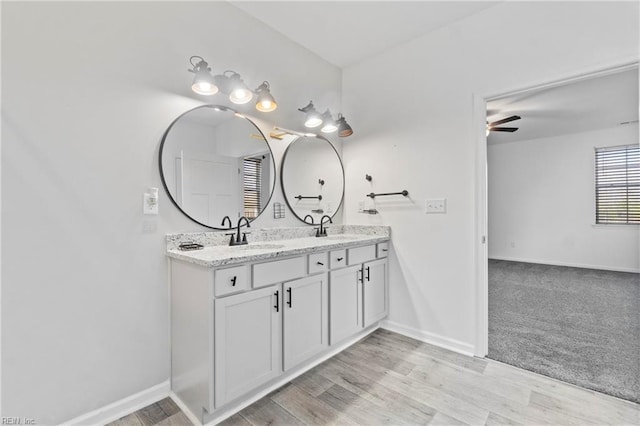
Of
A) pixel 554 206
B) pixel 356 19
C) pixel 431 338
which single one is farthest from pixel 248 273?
pixel 554 206

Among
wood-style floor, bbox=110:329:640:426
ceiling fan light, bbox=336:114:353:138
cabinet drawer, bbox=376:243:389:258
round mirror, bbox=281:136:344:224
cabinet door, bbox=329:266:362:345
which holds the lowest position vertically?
wood-style floor, bbox=110:329:640:426

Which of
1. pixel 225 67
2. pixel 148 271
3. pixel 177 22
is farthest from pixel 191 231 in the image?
pixel 177 22

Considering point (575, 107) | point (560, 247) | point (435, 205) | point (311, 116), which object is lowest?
point (560, 247)

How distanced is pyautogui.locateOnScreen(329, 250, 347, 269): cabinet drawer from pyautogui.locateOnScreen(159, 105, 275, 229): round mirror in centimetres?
70

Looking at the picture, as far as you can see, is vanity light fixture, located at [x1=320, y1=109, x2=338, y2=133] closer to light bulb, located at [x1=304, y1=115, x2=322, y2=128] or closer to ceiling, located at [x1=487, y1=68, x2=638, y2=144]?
light bulb, located at [x1=304, y1=115, x2=322, y2=128]

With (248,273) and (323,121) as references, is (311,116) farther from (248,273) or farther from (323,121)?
(248,273)

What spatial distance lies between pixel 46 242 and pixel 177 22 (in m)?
1.53

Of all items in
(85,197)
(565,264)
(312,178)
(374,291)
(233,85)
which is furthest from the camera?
(565,264)

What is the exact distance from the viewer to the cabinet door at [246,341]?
150 centimetres

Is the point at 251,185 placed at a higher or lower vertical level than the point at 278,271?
higher

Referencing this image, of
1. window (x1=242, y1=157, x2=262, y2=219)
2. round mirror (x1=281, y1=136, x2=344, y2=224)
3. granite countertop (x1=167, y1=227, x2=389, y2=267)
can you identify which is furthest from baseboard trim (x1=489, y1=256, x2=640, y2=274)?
window (x1=242, y1=157, x2=262, y2=219)

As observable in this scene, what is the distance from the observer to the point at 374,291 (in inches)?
102

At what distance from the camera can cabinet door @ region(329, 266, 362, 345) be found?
84.6 inches

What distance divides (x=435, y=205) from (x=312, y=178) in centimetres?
116
